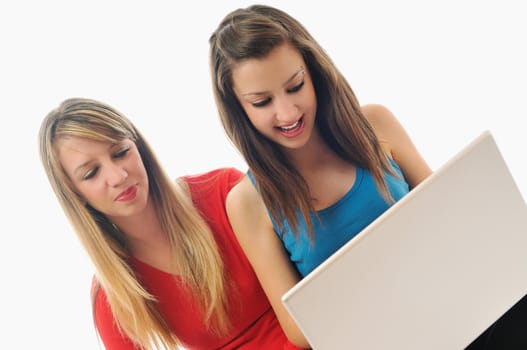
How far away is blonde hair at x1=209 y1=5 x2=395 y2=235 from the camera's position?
3.74 feet

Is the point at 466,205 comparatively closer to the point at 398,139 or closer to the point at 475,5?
the point at 398,139

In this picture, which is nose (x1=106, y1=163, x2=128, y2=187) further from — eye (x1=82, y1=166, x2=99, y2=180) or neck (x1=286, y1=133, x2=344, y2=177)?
neck (x1=286, y1=133, x2=344, y2=177)

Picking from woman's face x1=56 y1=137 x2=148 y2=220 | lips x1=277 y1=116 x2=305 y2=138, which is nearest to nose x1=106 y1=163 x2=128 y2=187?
woman's face x1=56 y1=137 x2=148 y2=220

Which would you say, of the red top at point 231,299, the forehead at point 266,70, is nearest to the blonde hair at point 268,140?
the forehead at point 266,70

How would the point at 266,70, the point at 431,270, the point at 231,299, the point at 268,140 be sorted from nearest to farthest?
the point at 431,270 < the point at 266,70 < the point at 268,140 < the point at 231,299

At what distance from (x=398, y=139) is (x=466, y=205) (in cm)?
44

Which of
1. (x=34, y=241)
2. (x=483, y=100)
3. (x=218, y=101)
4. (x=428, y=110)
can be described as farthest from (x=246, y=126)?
(x=483, y=100)

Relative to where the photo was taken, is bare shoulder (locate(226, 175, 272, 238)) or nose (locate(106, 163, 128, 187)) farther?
bare shoulder (locate(226, 175, 272, 238))

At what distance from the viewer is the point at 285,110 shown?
3.79 ft

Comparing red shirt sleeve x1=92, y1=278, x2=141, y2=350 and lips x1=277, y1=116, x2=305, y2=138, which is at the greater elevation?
lips x1=277, y1=116, x2=305, y2=138

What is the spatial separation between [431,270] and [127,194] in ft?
2.02

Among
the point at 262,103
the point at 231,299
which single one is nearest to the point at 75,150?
the point at 262,103

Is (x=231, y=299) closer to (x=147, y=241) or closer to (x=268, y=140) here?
(x=147, y=241)

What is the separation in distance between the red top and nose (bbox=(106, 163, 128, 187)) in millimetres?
231
